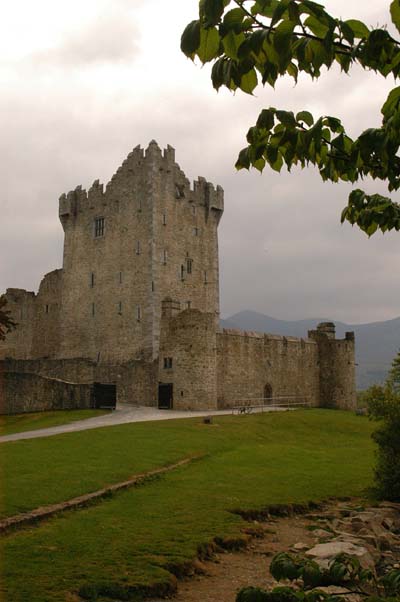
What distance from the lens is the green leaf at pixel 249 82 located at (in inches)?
164

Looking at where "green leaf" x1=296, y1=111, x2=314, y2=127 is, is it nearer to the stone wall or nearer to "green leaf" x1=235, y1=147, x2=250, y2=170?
"green leaf" x1=235, y1=147, x2=250, y2=170

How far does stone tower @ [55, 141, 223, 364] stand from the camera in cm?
4612

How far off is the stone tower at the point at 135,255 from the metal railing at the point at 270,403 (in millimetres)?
7151

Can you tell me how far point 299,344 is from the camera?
4978 centimetres

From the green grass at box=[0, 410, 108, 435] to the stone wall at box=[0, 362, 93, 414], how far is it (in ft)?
2.52

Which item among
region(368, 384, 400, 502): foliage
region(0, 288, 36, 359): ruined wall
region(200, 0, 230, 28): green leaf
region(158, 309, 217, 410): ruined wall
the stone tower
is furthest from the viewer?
region(0, 288, 36, 359): ruined wall

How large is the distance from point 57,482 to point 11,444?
798cm

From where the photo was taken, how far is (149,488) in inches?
632

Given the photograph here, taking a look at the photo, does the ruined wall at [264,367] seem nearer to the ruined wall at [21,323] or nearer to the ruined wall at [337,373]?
the ruined wall at [337,373]

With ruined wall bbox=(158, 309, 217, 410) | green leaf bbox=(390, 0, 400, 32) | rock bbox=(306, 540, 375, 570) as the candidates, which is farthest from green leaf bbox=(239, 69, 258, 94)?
ruined wall bbox=(158, 309, 217, 410)

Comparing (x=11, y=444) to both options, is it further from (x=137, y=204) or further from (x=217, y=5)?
(x=137, y=204)

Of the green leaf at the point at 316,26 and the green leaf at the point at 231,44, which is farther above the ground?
the green leaf at the point at 316,26

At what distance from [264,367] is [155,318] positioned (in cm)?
877

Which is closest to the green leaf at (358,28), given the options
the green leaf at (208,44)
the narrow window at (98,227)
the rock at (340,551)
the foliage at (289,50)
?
the foliage at (289,50)
